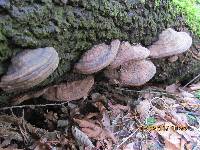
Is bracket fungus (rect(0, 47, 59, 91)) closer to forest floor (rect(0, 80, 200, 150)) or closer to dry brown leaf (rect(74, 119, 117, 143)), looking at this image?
forest floor (rect(0, 80, 200, 150))

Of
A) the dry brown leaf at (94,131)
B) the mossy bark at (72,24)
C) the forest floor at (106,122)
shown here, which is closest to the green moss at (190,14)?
the mossy bark at (72,24)

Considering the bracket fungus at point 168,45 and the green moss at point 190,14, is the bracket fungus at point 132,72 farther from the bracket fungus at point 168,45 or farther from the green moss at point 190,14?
the green moss at point 190,14

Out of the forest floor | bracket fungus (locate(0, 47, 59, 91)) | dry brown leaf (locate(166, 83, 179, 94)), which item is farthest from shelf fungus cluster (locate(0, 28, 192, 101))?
dry brown leaf (locate(166, 83, 179, 94))

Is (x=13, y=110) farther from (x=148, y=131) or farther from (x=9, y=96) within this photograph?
(x=148, y=131)

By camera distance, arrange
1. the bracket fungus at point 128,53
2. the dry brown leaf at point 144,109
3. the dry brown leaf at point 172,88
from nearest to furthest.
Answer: the bracket fungus at point 128,53
the dry brown leaf at point 144,109
the dry brown leaf at point 172,88

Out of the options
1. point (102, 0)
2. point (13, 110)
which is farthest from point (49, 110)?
point (102, 0)
